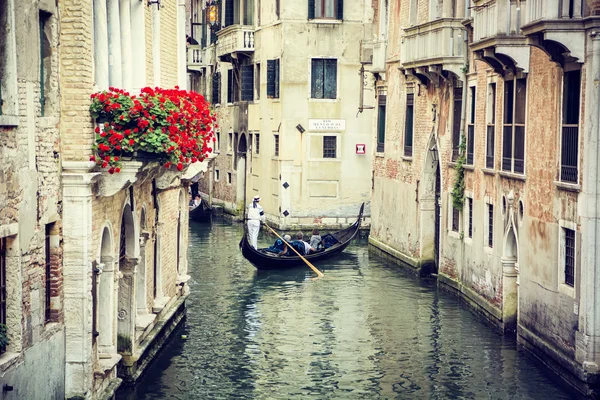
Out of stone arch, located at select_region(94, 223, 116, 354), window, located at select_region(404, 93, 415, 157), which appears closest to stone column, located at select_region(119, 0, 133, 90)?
stone arch, located at select_region(94, 223, 116, 354)

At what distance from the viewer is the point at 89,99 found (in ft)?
33.0

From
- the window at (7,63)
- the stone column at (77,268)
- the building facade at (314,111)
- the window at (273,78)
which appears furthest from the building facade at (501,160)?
the window at (7,63)

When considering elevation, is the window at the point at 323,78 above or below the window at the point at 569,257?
above

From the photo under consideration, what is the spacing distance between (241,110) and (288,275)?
12.3 metres

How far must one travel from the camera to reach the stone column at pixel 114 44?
1151 centimetres

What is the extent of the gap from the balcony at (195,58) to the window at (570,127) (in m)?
26.6

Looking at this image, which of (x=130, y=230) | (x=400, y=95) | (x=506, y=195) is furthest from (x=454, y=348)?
(x=400, y=95)

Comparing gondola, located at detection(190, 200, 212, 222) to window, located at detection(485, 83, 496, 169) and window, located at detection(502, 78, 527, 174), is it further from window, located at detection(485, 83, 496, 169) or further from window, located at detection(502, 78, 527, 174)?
window, located at detection(502, 78, 527, 174)

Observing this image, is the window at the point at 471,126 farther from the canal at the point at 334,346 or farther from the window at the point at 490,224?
the canal at the point at 334,346

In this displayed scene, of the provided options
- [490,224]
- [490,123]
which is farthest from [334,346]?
[490,123]

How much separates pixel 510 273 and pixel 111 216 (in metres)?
6.78

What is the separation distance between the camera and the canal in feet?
42.0

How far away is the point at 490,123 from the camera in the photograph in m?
17.5

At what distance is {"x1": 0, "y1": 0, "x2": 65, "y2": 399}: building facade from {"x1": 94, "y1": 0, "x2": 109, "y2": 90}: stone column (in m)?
1.23
